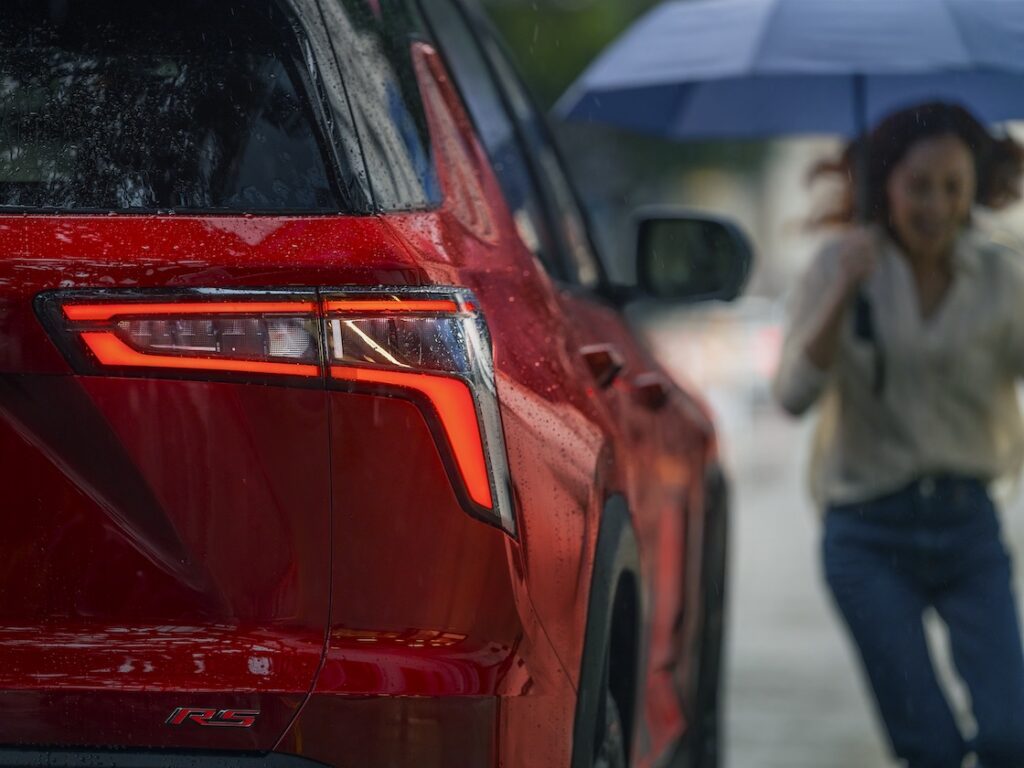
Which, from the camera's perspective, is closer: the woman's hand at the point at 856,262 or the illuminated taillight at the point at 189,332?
the illuminated taillight at the point at 189,332

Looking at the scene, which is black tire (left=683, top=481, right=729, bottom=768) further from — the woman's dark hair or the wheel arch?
the wheel arch

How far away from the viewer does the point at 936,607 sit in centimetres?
427

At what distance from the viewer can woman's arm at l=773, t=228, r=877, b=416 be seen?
430 centimetres

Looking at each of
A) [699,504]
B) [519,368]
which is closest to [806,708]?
[699,504]

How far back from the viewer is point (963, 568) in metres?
4.18

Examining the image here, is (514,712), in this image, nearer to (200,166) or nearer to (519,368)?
(519,368)

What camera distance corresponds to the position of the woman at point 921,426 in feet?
13.7

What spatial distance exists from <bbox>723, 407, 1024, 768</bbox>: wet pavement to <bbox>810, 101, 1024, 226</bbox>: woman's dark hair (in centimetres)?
127

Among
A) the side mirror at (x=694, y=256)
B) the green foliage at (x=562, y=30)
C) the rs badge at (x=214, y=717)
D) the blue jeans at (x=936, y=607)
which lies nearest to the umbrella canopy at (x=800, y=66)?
the side mirror at (x=694, y=256)

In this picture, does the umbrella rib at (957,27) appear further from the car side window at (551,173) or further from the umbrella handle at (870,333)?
the car side window at (551,173)

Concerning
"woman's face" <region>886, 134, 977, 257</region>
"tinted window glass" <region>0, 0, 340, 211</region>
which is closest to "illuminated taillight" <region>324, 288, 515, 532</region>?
"tinted window glass" <region>0, 0, 340, 211</region>

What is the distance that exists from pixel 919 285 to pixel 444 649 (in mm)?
2244

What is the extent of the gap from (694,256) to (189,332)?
233cm

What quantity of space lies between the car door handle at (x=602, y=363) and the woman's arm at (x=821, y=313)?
91 cm
